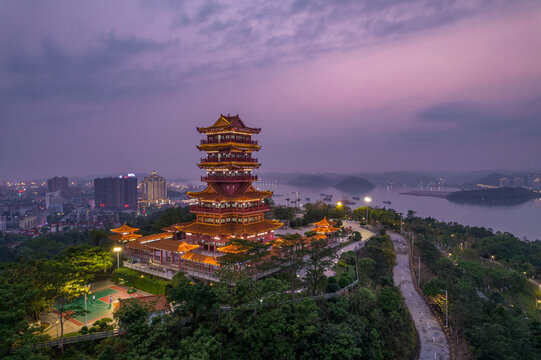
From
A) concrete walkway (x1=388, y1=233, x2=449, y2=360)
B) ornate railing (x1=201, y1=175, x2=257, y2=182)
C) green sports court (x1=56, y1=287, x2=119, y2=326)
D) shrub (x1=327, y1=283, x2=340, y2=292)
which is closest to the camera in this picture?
green sports court (x1=56, y1=287, x2=119, y2=326)

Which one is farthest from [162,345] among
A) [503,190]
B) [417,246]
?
[503,190]

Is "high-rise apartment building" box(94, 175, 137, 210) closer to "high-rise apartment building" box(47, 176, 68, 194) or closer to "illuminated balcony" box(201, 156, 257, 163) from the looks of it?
"high-rise apartment building" box(47, 176, 68, 194)

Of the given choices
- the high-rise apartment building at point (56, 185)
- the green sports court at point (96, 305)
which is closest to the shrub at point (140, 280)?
the green sports court at point (96, 305)

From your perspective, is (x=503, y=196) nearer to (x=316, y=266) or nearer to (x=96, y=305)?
(x=316, y=266)

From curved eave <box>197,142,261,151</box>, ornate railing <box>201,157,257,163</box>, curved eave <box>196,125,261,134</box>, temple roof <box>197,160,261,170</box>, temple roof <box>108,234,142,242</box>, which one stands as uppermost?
curved eave <box>196,125,261,134</box>

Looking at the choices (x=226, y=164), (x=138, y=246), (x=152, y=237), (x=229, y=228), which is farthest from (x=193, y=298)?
(x=152, y=237)

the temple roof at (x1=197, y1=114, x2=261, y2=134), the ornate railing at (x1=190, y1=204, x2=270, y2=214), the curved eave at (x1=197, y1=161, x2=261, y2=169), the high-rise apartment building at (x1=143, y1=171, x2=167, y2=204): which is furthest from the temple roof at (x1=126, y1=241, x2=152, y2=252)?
the high-rise apartment building at (x1=143, y1=171, x2=167, y2=204)

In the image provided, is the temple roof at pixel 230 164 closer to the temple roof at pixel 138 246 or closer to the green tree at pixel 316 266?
the temple roof at pixel 138 246

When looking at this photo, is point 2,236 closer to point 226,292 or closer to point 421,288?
point 226,292

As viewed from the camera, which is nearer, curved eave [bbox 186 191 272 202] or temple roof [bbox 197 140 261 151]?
curved eave [bbox 186 191 272 202]
